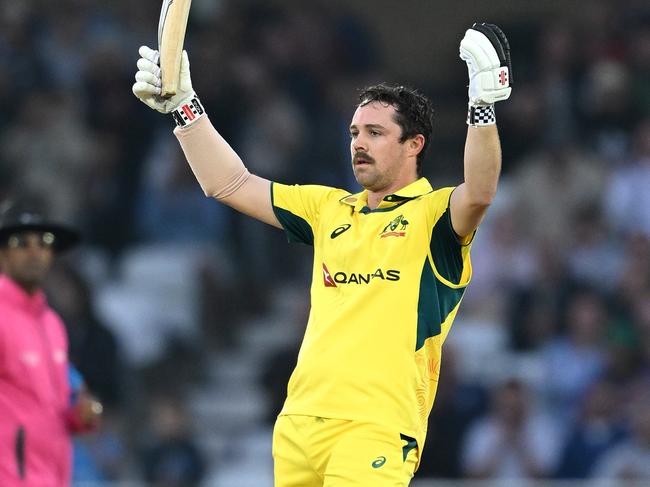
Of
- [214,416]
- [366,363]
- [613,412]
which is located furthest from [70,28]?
[366,363]

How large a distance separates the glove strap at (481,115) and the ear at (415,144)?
420mm

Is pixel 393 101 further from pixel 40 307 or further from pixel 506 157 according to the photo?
pixel 506 157

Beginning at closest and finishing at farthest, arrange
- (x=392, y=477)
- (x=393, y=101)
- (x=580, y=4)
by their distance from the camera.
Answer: (x=392, y=477) < (x=393, y=101) < (x=580, y=4)

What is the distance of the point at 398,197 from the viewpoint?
4.90 m

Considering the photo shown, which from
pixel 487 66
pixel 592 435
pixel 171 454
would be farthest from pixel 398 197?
pixel 171 454

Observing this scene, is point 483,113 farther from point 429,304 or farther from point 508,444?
point 508,444

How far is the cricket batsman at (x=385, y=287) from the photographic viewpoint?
4590 mm

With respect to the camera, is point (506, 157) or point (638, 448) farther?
point (506, 157)

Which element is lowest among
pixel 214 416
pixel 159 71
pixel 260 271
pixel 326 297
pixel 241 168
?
pixel 214 416

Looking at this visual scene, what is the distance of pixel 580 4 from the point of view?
12133 millimetres

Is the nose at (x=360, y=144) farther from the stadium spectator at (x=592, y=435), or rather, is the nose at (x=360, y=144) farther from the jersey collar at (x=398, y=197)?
the stadium spectator at (x=592, y=435)

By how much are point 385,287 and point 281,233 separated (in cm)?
664

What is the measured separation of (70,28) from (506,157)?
389cm

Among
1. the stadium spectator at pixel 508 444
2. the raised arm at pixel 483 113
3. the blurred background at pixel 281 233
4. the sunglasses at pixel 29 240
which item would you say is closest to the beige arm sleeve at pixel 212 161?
the raised arm at pixel 483 113
